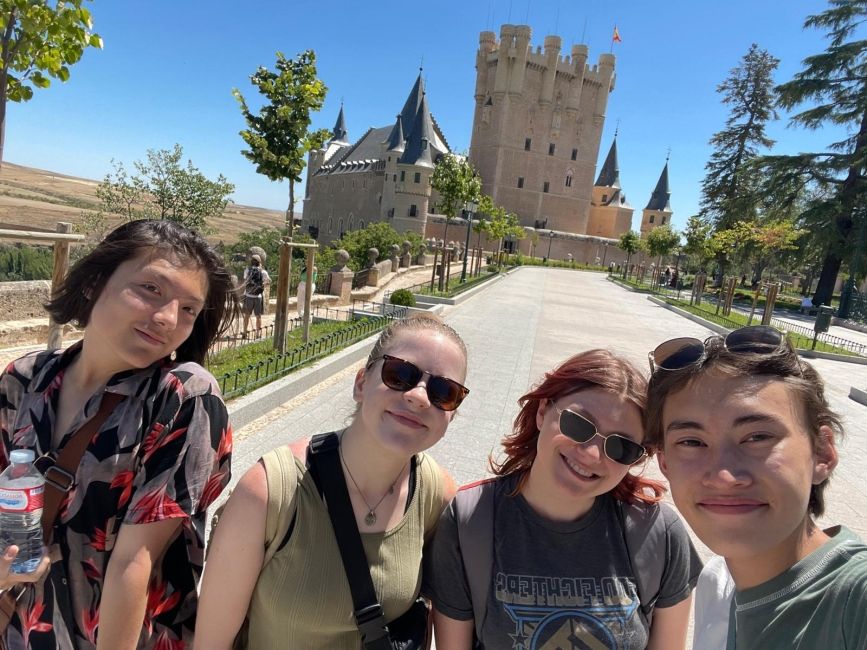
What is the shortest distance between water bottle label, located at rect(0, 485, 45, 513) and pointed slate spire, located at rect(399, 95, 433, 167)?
53631mm

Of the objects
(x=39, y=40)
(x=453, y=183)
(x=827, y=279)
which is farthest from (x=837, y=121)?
(x=39, y=40)

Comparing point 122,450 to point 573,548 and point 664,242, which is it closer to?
point 573,548

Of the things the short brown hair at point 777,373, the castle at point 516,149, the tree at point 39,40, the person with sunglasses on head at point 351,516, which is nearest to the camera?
the short brown hair at point 777,373

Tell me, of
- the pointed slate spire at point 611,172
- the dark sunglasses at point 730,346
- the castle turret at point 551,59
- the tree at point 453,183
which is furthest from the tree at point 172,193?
the pointed slate spire at point 611,172

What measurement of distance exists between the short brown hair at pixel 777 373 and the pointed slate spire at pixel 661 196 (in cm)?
7629

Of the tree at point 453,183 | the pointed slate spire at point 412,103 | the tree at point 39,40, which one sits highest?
the pointed slate spire at point 412,103

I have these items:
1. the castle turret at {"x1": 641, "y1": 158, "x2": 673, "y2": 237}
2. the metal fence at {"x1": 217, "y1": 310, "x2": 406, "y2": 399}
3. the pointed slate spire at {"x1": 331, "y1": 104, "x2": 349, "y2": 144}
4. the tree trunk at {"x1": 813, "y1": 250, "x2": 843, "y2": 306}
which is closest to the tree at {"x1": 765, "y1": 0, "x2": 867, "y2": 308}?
the tree trunk at {"x1": 813, "y1": 250, "x2": 843, "y2": 306}

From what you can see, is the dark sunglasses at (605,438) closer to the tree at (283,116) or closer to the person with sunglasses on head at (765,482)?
the person with sunglasses on head at (765,482)

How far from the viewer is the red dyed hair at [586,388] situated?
151 cm

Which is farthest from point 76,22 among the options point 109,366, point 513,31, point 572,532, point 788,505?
point 513,31

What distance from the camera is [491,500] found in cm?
160

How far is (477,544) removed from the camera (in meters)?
1.51

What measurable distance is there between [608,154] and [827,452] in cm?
8082

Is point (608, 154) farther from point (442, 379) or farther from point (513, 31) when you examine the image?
point (442, 379)
